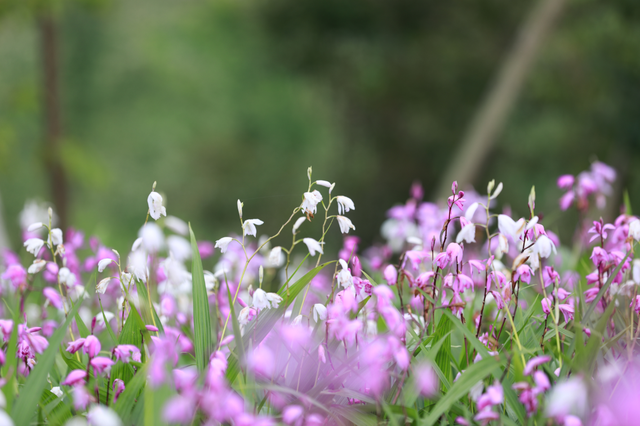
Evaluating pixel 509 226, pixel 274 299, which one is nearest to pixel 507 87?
pixel 509 226

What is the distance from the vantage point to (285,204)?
43.2 feet

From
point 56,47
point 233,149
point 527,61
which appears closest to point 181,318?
point 527,61

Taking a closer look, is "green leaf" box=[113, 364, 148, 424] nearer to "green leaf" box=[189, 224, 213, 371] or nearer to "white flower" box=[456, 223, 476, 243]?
"green leaf" box=[189, 224, 213, 371]

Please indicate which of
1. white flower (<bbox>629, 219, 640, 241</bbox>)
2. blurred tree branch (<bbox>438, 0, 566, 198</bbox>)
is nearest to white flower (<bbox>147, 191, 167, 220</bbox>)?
white flower (<bbox>629, 219, 640, 241</bbox>)

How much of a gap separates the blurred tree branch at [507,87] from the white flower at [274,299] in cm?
712

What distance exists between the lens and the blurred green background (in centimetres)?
872

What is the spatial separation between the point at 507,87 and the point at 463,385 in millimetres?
8205

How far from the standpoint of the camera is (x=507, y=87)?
8.48 meters

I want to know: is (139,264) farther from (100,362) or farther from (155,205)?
(100,362)

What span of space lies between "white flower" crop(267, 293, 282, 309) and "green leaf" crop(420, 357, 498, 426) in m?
0.51

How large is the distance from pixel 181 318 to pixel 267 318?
0.79m

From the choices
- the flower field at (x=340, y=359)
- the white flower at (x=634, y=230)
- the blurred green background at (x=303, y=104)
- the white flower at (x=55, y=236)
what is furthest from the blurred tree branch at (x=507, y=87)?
the white flower at (x=55, y=236)

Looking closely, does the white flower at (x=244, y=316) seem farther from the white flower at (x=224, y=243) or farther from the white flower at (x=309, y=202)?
the white flower at (x=309, y=202)

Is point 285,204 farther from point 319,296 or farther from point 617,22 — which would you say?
point 319,296
